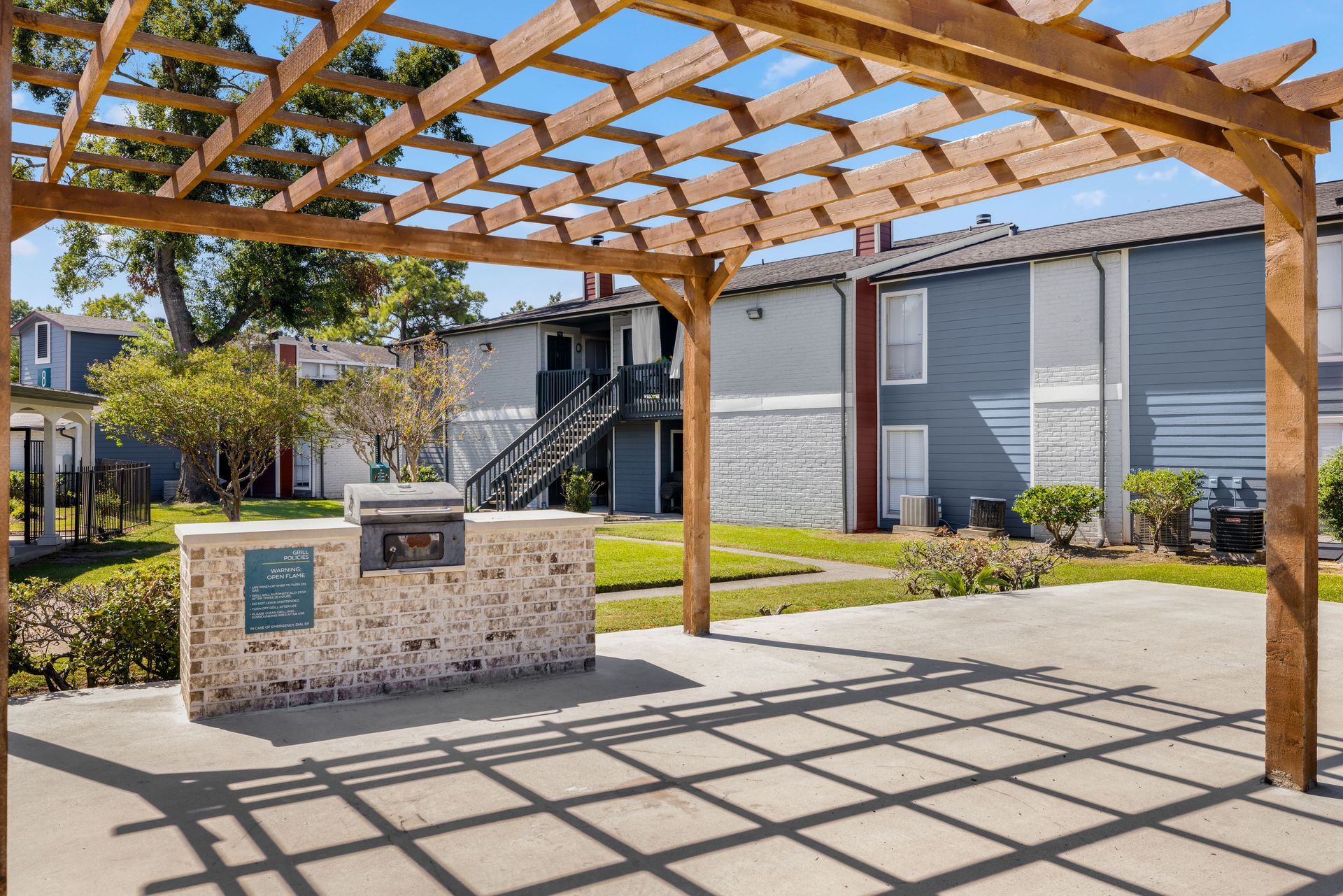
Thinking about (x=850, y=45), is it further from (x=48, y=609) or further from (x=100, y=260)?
(x=100, y=260)

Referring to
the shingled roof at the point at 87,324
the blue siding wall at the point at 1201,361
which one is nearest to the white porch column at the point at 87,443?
the shingled roof at the point at 87,324

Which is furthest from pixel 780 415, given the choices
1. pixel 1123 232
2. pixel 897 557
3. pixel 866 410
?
pixel 1123 232

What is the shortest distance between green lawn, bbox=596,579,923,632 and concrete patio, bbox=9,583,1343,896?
2.09m

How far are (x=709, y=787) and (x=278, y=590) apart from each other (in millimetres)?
2975

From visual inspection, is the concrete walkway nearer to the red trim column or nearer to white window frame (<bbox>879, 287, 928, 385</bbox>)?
the red trim column

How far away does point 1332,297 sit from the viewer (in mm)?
14281

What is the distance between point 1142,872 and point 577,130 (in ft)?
13.8

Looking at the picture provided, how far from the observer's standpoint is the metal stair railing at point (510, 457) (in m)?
21.0

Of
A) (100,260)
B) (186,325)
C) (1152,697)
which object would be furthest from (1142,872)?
(100,260)

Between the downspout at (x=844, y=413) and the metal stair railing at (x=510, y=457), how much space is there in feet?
22.5

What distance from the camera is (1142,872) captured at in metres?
3.86

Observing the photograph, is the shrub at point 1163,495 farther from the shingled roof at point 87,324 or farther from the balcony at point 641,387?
the shingled roof at point 87,324

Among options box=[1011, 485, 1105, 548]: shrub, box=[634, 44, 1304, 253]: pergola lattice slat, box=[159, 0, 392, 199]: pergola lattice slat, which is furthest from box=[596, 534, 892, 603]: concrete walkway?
box=[159, 0, 392, 199]: pergola lattice slat

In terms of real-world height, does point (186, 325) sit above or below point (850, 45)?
above
